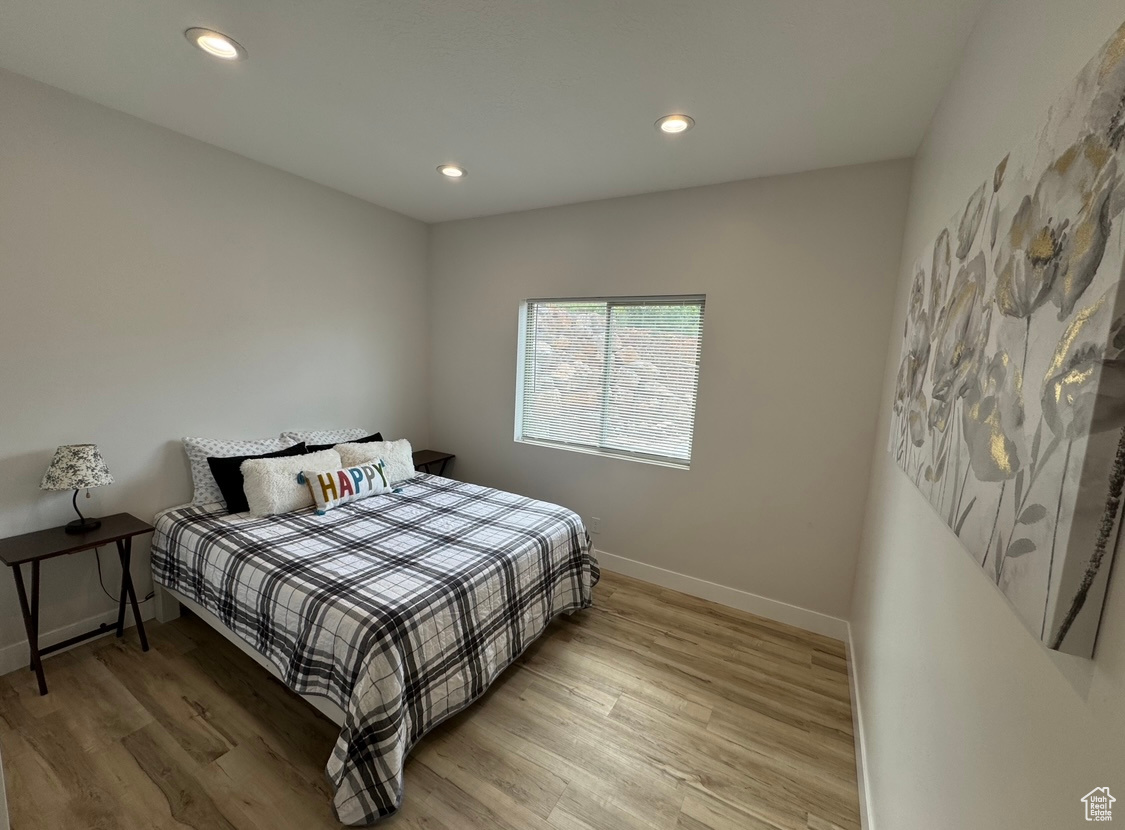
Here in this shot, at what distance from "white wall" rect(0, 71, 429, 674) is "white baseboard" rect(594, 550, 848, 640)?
2.37 meters

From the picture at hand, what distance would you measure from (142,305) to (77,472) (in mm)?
880

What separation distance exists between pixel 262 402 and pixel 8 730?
1.72 meters

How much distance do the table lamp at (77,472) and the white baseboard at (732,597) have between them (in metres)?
2.78

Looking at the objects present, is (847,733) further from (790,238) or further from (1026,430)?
(790,238)

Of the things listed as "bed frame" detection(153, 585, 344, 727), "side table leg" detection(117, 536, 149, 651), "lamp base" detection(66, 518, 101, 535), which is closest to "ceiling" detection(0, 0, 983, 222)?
"lamp base" detection(66, 518, 101, 535)

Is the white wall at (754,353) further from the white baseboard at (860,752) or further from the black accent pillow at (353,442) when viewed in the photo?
the black accent pillow at (353,442)

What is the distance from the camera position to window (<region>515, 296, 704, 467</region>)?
2.85m

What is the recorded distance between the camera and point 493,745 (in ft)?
5.65

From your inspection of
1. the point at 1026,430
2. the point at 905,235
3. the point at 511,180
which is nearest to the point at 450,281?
the point at 511,180

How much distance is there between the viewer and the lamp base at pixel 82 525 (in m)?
2.00

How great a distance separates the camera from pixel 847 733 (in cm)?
185

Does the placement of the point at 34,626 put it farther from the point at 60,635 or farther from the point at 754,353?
the point at 754,353

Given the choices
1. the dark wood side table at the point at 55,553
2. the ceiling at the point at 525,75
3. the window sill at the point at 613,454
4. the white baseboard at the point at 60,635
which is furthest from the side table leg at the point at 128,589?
the window sill at the point at 613,454

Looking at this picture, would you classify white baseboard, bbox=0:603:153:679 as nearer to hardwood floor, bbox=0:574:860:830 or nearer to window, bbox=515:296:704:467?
hardwood floor, bbox=0:574:860:830
